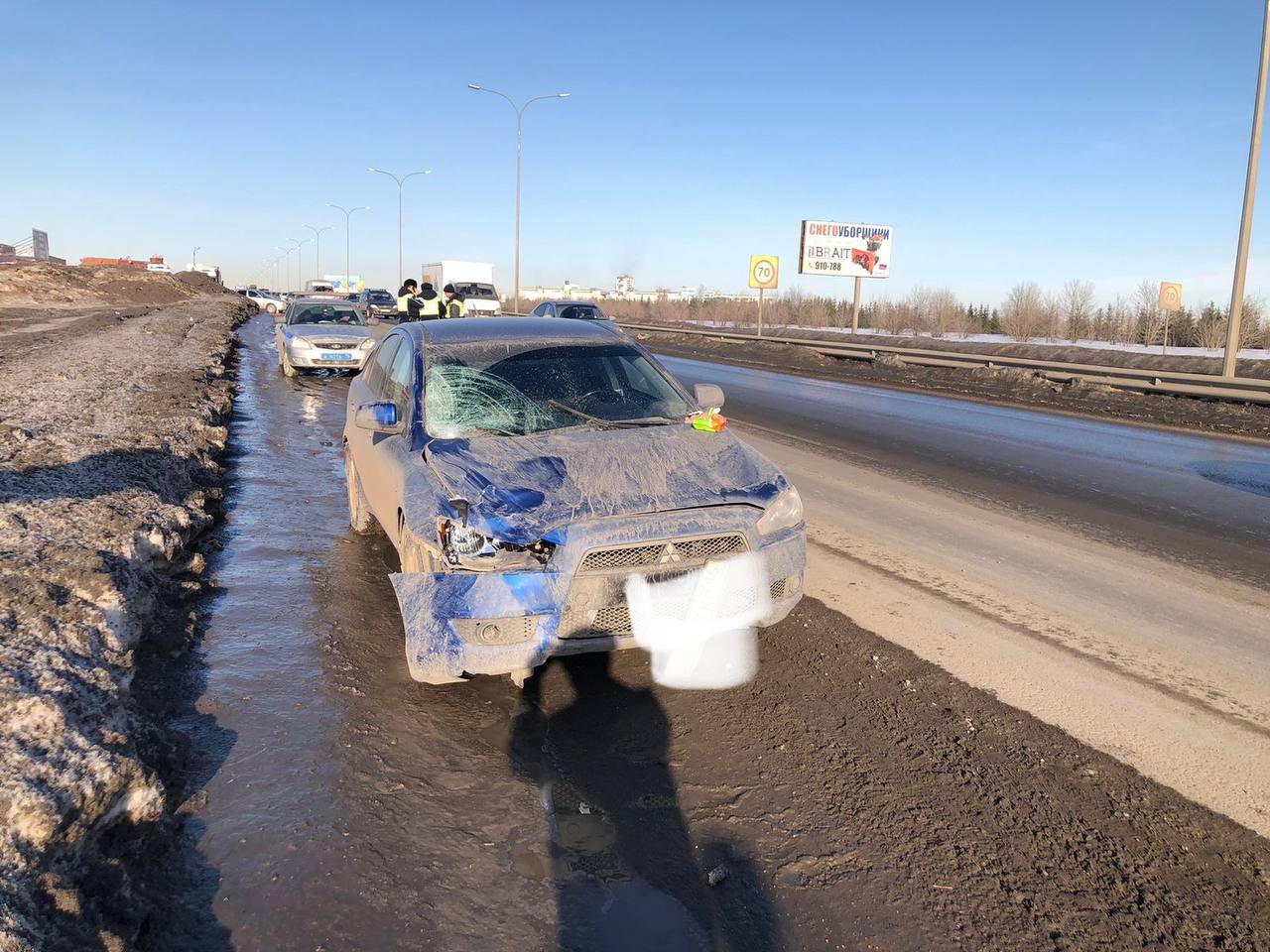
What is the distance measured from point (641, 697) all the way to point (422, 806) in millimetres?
1222

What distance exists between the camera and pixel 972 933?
274 cm

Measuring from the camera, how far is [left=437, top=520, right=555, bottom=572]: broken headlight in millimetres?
3885

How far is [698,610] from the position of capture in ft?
13.4

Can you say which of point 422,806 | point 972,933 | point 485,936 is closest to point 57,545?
point 422,806

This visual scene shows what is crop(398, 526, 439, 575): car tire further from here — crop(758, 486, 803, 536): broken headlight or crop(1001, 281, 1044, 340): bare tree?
crop(1001, 281, 1044, 340): bare tree

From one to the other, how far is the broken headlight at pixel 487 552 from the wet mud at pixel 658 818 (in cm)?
73

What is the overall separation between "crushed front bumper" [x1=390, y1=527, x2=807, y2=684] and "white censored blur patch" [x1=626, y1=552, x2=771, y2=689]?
9 centimetres

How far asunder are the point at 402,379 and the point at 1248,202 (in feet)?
60.4

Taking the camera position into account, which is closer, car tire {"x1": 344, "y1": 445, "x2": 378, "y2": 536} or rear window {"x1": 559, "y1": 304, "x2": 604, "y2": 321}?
car tire {"x1": 344, "y1": 445, "x2": 378, "y2": 536}

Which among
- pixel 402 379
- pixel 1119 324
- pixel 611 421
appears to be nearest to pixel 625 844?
pixel 611 421

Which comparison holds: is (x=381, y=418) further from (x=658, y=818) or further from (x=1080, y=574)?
(x=1080, y=574)

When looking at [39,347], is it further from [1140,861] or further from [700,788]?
[1140,861]

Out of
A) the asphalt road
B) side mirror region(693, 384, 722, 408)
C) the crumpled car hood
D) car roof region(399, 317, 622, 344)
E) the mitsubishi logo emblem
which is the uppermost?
car roof region(399, 317, 622, 344)

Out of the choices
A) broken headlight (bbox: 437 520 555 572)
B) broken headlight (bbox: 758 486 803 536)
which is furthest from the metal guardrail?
broken headlight (bbox: 437 520 555 572)
